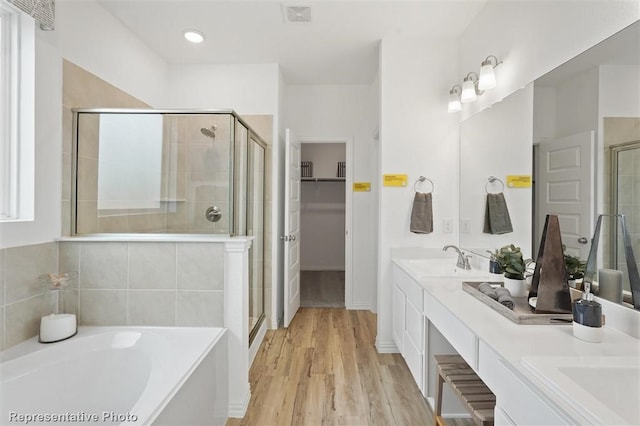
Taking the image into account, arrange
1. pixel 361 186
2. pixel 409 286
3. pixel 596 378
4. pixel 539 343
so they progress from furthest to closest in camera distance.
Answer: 1. pixel 361 186
2. pixel 409 286
3. pixel 539 343
4. pixel 596 378

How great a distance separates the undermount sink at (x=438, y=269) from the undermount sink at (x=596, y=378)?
1103mm

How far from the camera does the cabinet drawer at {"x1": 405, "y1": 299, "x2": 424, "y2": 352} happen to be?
2002mm

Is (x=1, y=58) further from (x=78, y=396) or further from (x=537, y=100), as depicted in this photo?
(x=537, y=100)

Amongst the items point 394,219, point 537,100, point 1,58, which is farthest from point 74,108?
point 537,100

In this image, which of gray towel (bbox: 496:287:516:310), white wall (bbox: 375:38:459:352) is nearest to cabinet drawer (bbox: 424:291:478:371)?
gray towel (bbox: 496:287:516:310)

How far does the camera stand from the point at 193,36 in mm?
2762

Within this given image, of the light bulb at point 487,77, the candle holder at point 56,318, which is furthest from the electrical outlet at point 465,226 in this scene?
the candle holder at point 56,318

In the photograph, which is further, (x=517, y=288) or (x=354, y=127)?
(x=354, y=127)

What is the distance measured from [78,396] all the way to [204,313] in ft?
2.21

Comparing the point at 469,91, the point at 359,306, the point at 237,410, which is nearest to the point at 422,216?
the point at 469,91

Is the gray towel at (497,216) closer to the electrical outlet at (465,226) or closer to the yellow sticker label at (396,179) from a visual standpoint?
the electrical outlet at (465,226)

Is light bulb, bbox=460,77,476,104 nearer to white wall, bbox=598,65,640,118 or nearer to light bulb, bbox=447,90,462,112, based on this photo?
light bulb, bbox=447,90,462,112

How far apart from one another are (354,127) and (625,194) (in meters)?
2.85

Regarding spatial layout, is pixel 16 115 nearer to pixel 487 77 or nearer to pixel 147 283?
pixel 147 283
